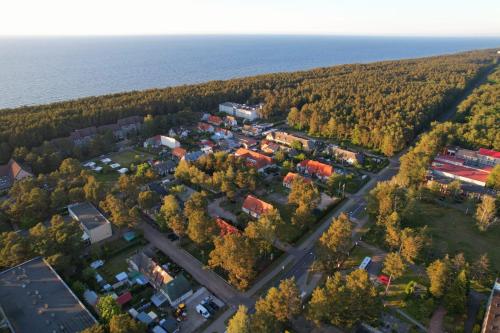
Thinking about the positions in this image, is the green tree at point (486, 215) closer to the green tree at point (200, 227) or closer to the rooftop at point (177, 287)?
the green tree at point (200, 227)

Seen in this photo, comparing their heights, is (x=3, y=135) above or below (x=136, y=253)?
above

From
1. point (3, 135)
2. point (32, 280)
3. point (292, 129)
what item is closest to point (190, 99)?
point (292, 129)

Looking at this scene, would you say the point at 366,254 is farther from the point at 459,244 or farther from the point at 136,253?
the point at 136,253

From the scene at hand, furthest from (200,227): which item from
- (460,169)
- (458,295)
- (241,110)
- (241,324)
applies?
(241,110)

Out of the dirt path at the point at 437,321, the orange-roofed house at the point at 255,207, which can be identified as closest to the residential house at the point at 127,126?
the orange-roofed house at the point at 255,207

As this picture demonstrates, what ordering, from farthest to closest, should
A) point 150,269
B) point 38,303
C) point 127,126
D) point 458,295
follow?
1. point 127,126
2. point 150,269
3. point 458,295
4. point 38,303

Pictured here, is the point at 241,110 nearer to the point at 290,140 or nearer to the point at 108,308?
the point at 290,140
